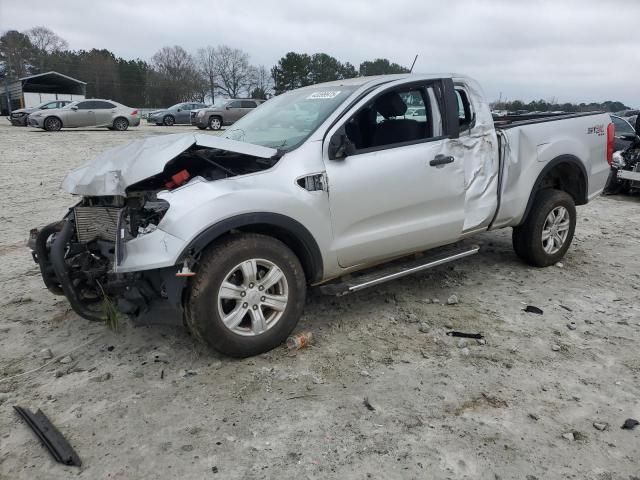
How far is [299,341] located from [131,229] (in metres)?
1.38

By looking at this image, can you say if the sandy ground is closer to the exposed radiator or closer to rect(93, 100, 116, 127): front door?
the exposed radiator

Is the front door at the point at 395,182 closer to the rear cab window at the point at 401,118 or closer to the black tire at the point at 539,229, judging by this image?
the rear cab window at the point at 401,118

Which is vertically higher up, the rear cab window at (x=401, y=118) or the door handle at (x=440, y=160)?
the rear cab window at (x=401, y=118)

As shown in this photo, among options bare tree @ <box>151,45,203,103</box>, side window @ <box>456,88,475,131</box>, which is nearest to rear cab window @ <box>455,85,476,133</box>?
side window @ <box>456,88,475,131</box>

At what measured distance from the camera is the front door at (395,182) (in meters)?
3.83

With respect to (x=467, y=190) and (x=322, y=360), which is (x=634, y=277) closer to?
Answer: (x=467, y=190)

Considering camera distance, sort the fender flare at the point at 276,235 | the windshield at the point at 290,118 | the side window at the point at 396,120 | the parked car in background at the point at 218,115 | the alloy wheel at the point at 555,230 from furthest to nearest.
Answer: the parked car in background at the point at 218,115 < the alloy wheel at the point at 555,230 < the side window at the point at 396,120 < the windshield at the point at 290,118 < the fender flare at the point at 276,235

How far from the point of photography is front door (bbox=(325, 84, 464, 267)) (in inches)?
151

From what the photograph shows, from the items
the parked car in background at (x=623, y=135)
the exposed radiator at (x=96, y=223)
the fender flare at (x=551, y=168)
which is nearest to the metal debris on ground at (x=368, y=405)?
the exposed radiator at (x=96, y=223)

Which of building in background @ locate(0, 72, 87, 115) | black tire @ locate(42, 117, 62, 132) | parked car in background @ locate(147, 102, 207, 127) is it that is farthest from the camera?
building in background @ locate(0, 72, 87, 115)

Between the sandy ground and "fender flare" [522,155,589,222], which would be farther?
"fender flare" [522,155,589,222]

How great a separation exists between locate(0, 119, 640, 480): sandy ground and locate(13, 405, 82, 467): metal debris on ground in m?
0.04

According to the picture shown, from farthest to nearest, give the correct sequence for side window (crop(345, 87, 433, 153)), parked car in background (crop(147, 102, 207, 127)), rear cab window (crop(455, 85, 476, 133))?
1. parked car in background (crop(147, 102, 207, 127))
2. rear cab window (crop(455, 85, 476, 133))
3. side window (crop(345, 87, 433, 153))

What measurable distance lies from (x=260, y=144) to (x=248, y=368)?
1.70 metres
